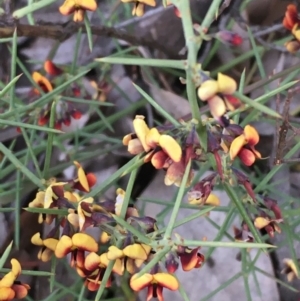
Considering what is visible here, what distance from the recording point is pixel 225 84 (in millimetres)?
398

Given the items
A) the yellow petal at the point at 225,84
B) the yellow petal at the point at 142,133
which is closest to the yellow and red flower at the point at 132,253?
the yellow petal at the point at 142,133

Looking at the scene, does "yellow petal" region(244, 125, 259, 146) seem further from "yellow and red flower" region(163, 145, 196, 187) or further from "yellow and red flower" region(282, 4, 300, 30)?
"yellow and red flower" region(282, 4, 300, 30)

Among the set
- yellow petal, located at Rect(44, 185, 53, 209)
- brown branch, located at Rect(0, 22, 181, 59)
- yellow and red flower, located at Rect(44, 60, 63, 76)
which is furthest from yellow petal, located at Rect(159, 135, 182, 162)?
yellow and red flower, located at Rect(44, 60, 63, 76)

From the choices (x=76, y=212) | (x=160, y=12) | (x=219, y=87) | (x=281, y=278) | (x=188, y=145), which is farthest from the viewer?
(x=160, y=12)

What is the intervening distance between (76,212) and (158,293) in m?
0.15

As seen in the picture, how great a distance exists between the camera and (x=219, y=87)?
0.40 meters

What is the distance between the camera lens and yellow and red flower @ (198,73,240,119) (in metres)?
0.40

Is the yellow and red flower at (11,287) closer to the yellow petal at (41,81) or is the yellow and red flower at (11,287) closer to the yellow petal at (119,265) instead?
the yellow petal at (119,265)

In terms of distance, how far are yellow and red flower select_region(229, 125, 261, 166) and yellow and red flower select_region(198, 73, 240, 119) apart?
0.10 metres

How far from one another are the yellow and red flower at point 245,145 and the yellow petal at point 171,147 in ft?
0.21

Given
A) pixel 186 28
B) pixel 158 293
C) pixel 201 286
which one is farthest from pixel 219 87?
pixel 201 286

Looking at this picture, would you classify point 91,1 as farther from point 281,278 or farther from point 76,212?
point 281,278

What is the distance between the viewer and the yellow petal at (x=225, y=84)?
1.30ft

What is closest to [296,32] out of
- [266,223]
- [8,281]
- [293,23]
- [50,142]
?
[293,23]
